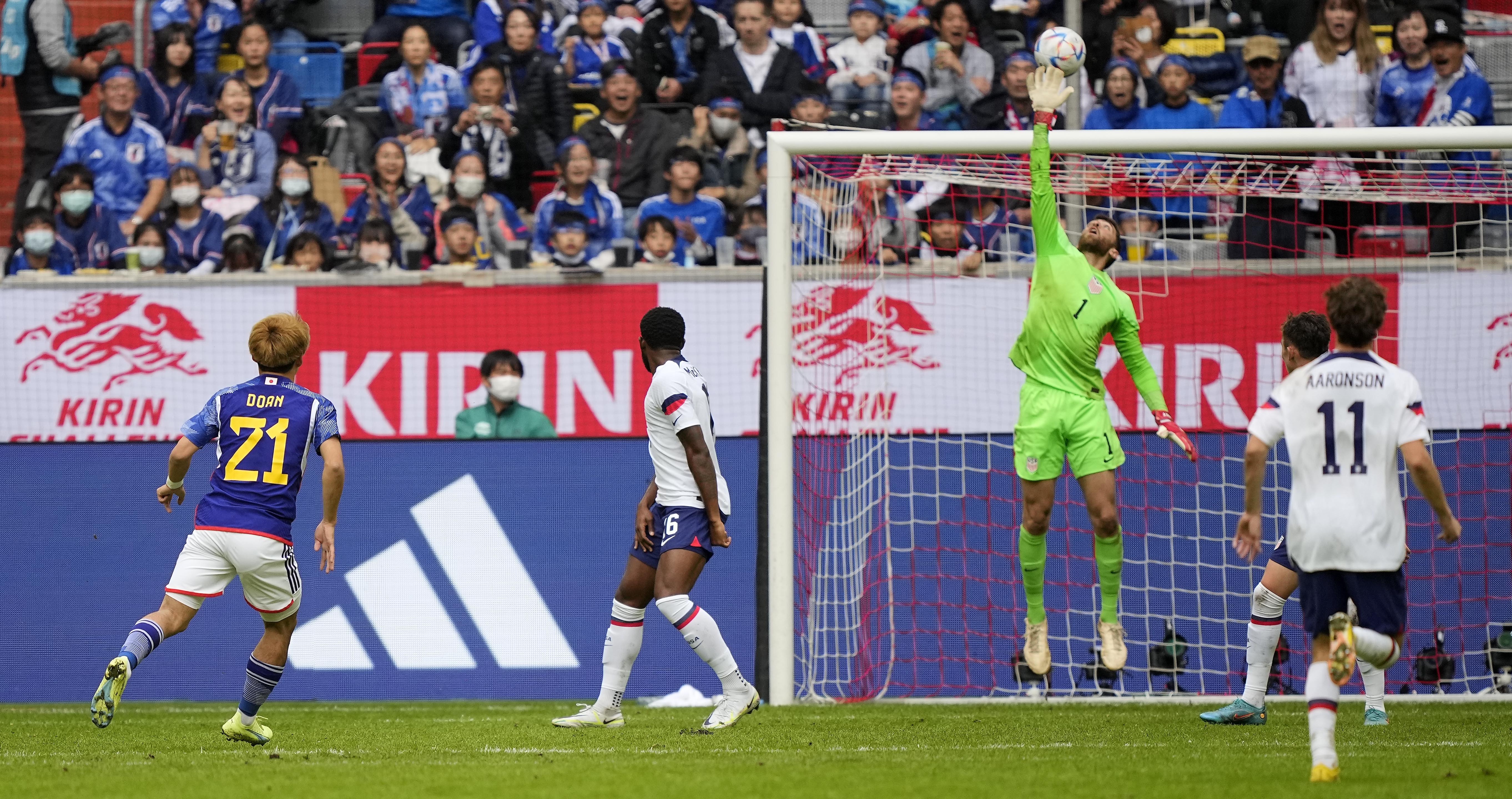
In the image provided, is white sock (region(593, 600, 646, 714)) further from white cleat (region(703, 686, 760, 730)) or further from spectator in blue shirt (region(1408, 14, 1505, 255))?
spectator in blue shirt (region(1408, 14, 1505, 255))

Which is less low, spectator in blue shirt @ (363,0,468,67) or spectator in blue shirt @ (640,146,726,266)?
spectator in blue shirt @ (363,0,468,67)

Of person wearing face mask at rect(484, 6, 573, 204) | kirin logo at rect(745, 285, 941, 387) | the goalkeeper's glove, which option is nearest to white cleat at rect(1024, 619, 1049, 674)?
kirin logo at rect(745, 285, 941, 387)

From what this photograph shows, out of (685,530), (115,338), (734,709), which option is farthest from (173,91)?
(734,709)

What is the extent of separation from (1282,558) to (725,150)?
7.58 metres

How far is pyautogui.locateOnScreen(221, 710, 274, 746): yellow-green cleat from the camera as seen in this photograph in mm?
7055

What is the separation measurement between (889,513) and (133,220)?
7636 mm

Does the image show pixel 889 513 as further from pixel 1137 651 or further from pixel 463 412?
pixel 463 412

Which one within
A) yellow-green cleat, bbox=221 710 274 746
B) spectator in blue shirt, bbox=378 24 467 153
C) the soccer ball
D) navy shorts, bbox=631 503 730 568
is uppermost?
spectator in blue shirt, bbox=378 24 467 153

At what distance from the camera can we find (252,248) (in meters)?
13.6

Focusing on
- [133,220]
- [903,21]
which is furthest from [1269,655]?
[133,220]

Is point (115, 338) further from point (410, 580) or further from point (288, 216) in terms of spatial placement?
point (410, 580)

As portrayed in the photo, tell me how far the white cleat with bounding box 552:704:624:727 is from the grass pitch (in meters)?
0.06

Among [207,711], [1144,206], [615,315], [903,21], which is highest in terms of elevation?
[903,21]

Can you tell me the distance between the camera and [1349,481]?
5559 mm
